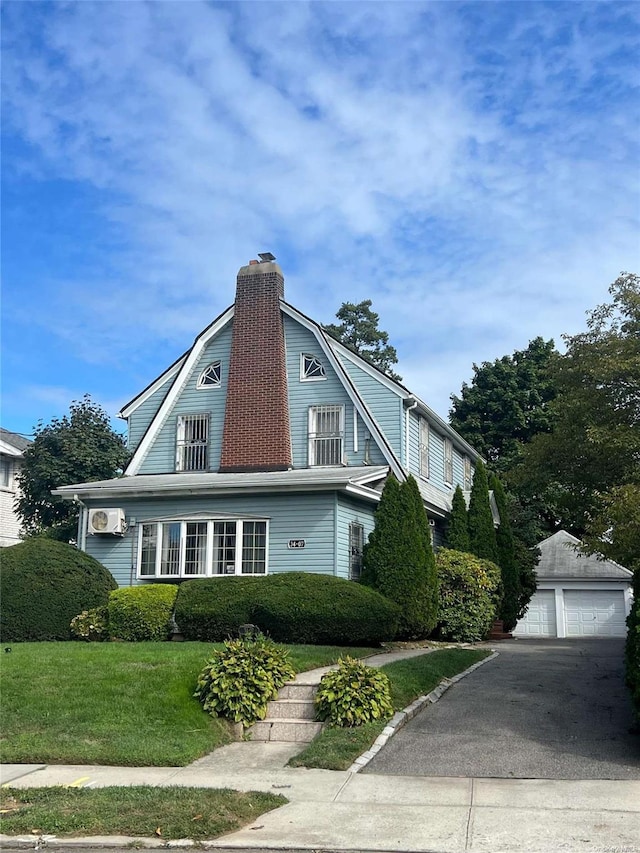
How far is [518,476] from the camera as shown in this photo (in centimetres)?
2334

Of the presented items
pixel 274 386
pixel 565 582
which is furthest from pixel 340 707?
pixel 565 582

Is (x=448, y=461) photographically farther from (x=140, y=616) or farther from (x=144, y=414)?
(x=140, y=616)

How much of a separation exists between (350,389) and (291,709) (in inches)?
465

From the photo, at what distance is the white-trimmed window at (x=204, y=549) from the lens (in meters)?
19.5

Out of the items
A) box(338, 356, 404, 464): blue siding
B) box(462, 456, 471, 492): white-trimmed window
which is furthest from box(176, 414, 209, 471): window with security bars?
box(462, 456, 471, 492): white-trimmed window

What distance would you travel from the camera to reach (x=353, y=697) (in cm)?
1077

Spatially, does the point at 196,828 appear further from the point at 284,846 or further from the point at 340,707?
the point at 340,707

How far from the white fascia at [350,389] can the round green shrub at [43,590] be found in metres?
7.34

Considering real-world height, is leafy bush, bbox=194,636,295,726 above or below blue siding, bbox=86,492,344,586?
below

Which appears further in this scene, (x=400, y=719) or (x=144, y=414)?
(x=144, y=414)

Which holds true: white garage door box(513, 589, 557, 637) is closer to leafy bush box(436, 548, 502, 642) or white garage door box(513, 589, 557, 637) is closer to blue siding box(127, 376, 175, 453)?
leafy bush box(436, 548, 502, 642)

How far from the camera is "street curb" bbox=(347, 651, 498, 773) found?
941cm

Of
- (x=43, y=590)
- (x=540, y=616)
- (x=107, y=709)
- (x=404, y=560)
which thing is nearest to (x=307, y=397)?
(x=404, y=560)

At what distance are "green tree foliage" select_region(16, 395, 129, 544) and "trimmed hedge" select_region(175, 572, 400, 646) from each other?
494 inches
